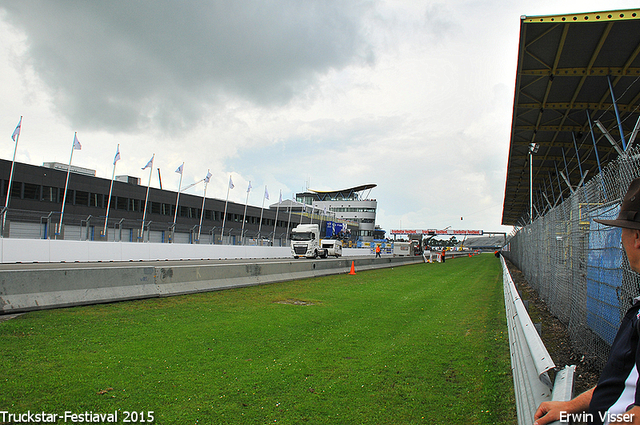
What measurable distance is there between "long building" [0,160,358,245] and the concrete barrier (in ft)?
55.0

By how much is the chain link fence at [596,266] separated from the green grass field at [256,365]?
4.23 ft

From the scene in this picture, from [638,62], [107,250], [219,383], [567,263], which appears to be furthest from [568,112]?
[107,250]

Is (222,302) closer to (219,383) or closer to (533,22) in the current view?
(219,383)

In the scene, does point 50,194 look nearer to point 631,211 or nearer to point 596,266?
point 596,266

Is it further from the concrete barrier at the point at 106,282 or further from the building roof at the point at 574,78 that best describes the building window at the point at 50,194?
the building roof at the point at 574,78

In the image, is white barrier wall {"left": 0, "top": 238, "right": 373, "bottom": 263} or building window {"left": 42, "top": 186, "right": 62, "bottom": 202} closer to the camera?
white barrier wall {"left": 0, "top": 238, "right": 373, "bottom": 263}

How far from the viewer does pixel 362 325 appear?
26.5 feet

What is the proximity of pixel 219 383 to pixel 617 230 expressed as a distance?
510 centimetres

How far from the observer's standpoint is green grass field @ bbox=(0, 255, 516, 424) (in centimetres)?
388

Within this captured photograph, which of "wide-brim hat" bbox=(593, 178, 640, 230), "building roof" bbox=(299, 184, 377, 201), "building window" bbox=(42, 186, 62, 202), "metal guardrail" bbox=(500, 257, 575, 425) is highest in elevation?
"building roof" bbox=(299, 184, 377, 201)

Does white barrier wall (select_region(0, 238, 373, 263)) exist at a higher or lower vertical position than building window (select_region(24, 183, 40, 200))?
lower

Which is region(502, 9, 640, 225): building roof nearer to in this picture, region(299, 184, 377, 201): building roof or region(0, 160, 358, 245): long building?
region(0, 160, 358, 245): long building

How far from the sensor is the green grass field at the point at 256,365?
388 centimetres

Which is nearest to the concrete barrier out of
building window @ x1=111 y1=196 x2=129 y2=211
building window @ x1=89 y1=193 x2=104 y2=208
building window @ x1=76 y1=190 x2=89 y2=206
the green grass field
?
the green grass field
